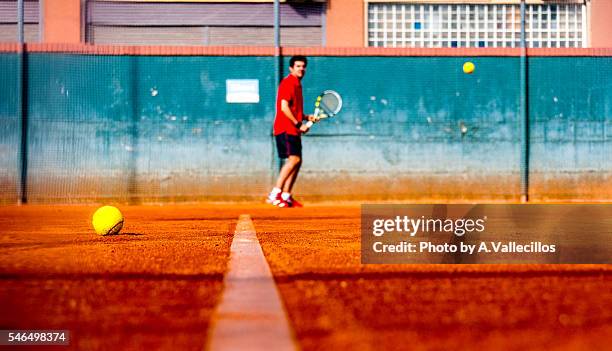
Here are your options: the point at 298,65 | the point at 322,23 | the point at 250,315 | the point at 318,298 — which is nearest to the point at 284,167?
the point at 298,65

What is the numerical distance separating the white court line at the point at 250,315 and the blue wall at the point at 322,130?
9425mm

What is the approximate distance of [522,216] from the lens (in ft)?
31.7

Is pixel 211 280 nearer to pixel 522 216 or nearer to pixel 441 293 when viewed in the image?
pixel 441 293

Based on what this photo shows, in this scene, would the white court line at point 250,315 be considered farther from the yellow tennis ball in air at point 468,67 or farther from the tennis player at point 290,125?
the yellow tennis ball in air at point 468,67

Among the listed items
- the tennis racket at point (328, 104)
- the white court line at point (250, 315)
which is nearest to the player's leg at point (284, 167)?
the tennis racket at point (328, 104)

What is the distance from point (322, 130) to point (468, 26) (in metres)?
3.20

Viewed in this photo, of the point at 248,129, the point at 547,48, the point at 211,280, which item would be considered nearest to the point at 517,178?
the point at 547,48

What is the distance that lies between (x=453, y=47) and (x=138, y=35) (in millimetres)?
5358

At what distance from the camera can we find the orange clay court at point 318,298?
2469mm

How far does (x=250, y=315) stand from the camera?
9.09 feet

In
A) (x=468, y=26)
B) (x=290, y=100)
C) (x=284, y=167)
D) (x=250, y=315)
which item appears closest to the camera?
(x=250, y=315)

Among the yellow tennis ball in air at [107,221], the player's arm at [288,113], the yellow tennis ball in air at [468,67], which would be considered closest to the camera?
the yellow tennis ball in air at [107,221]

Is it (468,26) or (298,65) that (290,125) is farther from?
(468,26)

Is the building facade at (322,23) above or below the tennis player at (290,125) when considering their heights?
above
